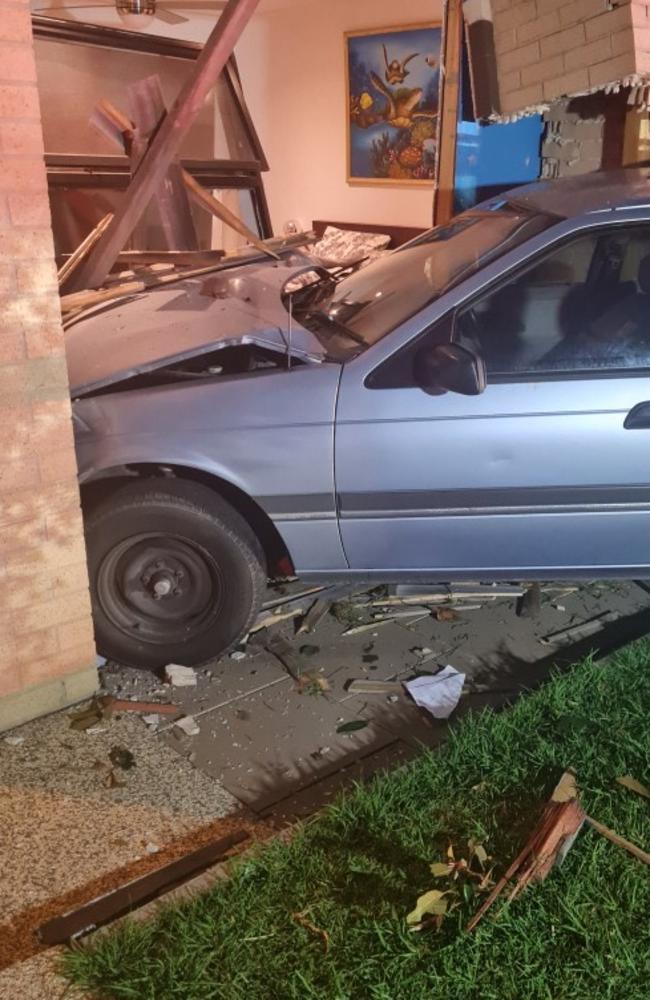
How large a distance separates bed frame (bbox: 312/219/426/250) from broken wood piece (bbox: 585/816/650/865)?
728 cm

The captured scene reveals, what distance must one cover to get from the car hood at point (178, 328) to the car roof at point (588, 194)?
114 centimetres

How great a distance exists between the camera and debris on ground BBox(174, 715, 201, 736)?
11.2 feet

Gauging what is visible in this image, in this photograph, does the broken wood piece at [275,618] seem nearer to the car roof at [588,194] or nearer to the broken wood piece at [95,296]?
the broken wood piece at [95,296]

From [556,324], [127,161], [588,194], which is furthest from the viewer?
[127,161]

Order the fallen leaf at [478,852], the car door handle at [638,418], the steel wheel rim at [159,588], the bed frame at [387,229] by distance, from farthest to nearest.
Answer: the bed frame at [387,229]
the steel wheel rim at [159,588]
the car door handle at [638,418]
the fallen leaf at [478,852]

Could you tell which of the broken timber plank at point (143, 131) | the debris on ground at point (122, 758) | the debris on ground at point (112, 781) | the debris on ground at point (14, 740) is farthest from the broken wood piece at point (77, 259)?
the debris on ground at point (112, 781)

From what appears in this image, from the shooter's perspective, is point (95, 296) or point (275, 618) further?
point (95, 296)

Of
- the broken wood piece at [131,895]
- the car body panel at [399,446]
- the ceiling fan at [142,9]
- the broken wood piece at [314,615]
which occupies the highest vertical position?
the ceiling fan at [142,9]

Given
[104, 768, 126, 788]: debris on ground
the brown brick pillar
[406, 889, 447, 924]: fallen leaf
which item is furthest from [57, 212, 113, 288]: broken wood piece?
[406, 889, 447, 924]: fallen leaf

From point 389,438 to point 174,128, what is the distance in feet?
6.57

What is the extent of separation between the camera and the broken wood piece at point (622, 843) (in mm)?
2584

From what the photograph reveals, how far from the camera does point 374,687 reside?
3.71 m

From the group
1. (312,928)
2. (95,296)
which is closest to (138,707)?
(312,928)

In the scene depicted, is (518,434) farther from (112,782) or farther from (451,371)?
(112,782)
